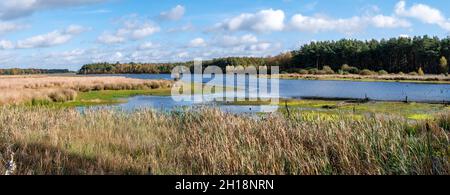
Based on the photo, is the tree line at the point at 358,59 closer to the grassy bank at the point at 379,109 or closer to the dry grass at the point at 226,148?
the grassy bank at the point at 379,109

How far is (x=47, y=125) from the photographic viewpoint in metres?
9.07

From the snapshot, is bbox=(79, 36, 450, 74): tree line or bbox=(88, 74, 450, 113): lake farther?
bbox=(79, 36, 450, 74): tree line

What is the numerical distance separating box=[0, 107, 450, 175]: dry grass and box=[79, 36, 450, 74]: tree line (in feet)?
193

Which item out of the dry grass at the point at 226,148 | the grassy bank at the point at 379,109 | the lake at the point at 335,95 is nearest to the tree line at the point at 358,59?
the lake at the point at 335,95

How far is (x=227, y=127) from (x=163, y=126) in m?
1.53

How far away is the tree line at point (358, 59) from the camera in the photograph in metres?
75.8

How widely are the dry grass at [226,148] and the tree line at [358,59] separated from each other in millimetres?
58950

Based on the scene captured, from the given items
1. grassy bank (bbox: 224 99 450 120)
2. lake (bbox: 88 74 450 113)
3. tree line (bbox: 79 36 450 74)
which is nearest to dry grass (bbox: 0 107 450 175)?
lake (bbox: 88 74 450 113)

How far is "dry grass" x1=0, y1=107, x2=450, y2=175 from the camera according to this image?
5.83m

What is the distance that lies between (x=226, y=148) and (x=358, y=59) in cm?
9367

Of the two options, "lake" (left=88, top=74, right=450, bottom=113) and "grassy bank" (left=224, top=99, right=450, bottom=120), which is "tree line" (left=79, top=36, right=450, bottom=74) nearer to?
"lake" (left=88, top=74, right=450, bottom=113)

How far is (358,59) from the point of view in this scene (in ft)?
314
